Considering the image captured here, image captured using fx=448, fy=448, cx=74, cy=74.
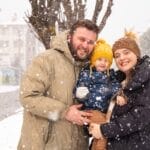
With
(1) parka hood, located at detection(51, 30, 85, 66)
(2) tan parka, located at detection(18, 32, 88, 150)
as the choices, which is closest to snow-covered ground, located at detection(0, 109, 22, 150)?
(2) tan parka, located at detection(18, 32, 88, 150)

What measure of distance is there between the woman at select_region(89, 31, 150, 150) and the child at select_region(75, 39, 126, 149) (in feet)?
0.58

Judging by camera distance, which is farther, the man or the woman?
the man

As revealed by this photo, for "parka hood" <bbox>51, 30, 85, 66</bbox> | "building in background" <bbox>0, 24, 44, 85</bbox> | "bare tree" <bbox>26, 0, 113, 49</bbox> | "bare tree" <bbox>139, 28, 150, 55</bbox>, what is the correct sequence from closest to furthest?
"parka hood" <bbox>51, 30, 85, 66</bbox> < "bare tree" <bbox>26, 0, 113, 49</bbox> < "bare tree" <bbox>139, 28, 150, 55</bbox> < "building in background" <bbox>0, 24, 44, 85</bbox>

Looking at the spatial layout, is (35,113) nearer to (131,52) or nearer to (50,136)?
(50,136)

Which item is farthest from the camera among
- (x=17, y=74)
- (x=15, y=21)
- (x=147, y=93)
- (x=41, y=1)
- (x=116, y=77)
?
(x=15, y=21)

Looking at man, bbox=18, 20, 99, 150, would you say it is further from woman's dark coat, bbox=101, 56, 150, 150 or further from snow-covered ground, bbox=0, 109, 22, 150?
snow-covered ground, bbox=0, 109, 22, 150

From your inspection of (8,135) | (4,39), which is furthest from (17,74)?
(8,135)

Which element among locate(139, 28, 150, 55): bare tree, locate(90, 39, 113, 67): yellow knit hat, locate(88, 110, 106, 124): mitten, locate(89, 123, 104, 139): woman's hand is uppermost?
locate(90, 39, 113, 67): yellow knit hat

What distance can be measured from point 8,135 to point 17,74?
63.2m

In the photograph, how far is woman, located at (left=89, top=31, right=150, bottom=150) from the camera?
145 inches

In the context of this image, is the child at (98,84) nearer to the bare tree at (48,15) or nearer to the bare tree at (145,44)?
the bare tree at (48,15)

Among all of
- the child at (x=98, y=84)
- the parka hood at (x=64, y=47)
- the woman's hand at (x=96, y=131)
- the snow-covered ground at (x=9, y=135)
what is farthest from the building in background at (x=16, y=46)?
the woman's hand at (x=96, y=131)

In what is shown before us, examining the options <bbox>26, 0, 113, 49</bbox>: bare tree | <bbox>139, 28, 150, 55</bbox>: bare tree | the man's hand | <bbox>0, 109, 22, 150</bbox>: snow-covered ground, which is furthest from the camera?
<bbox>139, 28, 150, 55</bbox>: bare tree

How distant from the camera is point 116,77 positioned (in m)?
4.16
